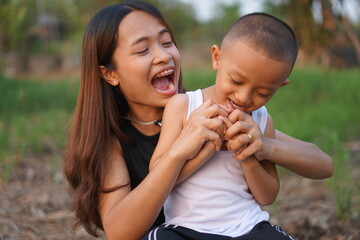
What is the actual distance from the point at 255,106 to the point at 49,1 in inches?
1345

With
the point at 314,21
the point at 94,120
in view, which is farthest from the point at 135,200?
the point at 314,21

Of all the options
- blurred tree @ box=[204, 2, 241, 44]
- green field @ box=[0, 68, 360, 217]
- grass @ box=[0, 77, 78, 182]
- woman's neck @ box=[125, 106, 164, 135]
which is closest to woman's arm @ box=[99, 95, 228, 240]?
woman's neck @ box=[125, 106, 164, 135]

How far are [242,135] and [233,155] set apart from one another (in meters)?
0.18

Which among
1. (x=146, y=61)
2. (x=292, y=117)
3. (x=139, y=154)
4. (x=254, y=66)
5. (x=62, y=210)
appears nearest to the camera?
(x=254, y=66)

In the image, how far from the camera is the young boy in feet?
5.27

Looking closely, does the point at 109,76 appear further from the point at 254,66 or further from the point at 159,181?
the point at 254,66

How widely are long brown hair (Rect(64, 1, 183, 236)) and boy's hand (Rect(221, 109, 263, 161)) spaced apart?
566mm

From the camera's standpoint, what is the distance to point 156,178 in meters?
1.66

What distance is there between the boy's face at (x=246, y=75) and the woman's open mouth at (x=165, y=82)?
0.31 meters

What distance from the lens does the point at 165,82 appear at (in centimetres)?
203

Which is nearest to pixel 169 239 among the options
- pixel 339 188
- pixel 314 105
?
pixel 339 188

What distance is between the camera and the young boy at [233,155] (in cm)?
161

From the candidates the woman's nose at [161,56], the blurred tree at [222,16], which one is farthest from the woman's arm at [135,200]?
the blurred tree at [222,16]

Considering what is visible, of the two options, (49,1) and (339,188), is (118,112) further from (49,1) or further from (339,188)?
(49,1)
